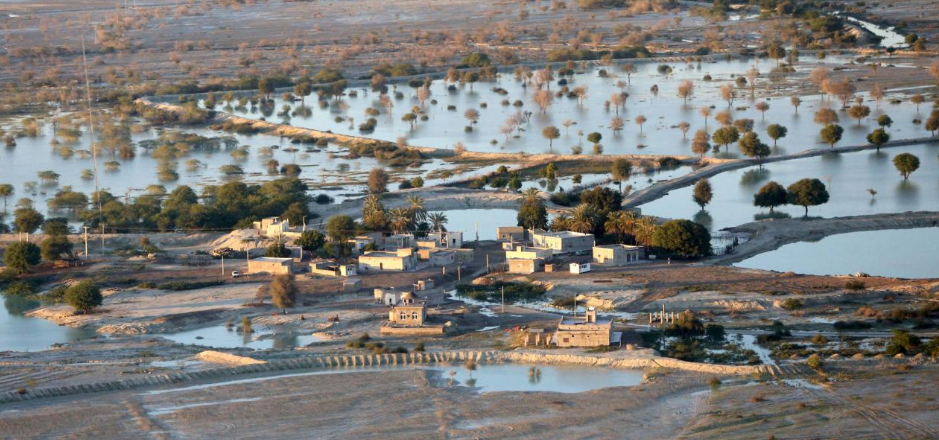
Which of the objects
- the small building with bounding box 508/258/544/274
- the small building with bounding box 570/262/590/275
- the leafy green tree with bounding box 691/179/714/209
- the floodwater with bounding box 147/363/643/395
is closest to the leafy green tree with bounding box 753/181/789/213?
the leafy green tree with bounding box 691/179/714/209

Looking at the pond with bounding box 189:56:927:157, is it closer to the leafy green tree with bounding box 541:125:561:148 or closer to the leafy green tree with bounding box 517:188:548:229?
the leafy green tree with bounding box 541:125:561:148

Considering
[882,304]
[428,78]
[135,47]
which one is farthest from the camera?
[135,47]

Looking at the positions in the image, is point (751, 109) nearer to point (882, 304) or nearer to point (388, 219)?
point (388, 219)

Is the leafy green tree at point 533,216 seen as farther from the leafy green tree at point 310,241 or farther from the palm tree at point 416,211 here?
the leafy green tree at point 310,241

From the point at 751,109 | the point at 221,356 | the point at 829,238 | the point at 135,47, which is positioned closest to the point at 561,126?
the point at 751,109

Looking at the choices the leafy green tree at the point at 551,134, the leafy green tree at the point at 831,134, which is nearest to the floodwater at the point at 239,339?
the leafy green tree at the point at 551,134

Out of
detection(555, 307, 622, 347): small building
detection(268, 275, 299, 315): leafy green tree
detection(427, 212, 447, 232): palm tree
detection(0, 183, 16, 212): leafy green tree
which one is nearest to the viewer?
detection(555, 307, 622, 347): small building
